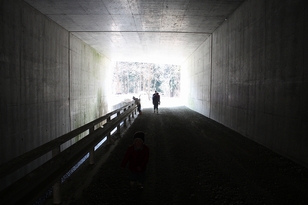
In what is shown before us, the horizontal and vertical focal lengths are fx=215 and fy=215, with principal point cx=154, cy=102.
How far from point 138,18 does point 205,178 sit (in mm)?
8936

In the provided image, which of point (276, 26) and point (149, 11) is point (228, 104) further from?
point (149, 11)

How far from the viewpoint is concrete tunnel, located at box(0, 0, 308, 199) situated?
19.0ft

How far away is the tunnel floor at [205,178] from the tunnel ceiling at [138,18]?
591 cm

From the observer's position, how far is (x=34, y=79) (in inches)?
350

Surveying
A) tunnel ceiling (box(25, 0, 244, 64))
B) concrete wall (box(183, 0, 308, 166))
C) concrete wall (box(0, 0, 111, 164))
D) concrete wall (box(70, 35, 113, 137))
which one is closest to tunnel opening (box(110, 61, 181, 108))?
concrete wall (box(70, 35, 113, 137))

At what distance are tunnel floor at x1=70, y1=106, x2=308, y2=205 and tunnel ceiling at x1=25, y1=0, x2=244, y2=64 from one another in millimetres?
5907

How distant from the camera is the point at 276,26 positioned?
635cm

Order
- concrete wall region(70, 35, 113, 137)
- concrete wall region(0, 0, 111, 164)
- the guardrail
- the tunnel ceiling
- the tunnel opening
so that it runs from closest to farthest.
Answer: the guardrail
concrete wall region(0, 0, 111, 164)
the tunnel ceiling
concrete wall region(70, 35, 113, 137)
the tunnel opening

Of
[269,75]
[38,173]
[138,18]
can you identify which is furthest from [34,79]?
[269,75]

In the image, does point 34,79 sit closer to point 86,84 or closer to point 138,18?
point 138,18

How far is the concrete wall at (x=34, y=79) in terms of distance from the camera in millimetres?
7086

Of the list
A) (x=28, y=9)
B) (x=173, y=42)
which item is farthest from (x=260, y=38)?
(x=173, y=42)

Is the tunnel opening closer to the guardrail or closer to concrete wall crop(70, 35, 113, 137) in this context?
concrete wall crop(70, 35, 113, 137)

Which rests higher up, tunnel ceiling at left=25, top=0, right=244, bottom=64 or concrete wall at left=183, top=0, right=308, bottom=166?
tunnel ceiling at left=25, top=0, right=244, bottom=64
